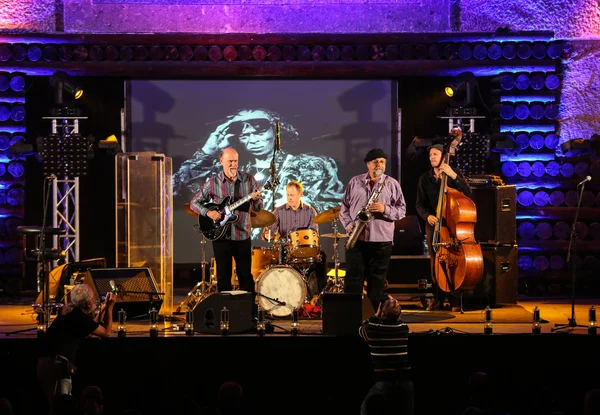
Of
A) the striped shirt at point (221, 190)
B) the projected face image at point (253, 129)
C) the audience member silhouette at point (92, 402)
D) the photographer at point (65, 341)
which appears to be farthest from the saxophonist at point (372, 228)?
the projected face image at point (253, 129)

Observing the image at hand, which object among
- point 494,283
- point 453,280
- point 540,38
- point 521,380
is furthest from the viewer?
point 540,38

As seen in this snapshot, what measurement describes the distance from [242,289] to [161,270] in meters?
1.63

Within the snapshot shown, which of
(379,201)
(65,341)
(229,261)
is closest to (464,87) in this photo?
(379,201)

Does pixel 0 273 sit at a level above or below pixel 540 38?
below

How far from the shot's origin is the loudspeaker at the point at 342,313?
781 centimetres

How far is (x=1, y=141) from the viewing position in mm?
12625

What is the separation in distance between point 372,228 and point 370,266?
42cm

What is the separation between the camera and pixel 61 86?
1188 centimetres

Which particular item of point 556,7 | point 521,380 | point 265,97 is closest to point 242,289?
point 521,380

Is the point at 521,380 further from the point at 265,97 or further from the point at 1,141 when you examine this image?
the point at 1,141

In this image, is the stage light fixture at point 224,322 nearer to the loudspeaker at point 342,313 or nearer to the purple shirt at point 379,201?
the loudspeaker at point 342,313

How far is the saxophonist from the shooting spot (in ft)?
27.7

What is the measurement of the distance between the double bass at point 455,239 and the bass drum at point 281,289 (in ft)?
5.36

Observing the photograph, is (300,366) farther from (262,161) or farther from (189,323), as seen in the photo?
(262,161)
